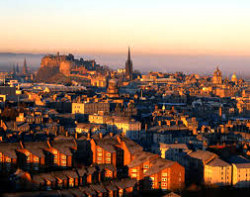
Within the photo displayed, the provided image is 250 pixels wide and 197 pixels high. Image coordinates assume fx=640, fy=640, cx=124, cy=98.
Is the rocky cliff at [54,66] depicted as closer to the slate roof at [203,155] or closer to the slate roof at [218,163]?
→ the slate roof at [203,155]

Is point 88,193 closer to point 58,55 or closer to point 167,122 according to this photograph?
point 167,122

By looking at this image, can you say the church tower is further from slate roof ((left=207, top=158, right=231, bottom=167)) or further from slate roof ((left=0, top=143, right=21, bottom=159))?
slate roof ((left=207, top=158, right=231, bottom=167))

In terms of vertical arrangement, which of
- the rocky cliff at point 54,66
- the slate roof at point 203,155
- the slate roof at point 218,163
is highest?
the slate roof at point 203,155

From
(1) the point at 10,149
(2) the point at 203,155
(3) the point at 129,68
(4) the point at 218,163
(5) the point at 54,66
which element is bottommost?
(5) the point at 54,66

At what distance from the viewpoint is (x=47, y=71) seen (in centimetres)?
16288

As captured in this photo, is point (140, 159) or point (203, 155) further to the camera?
point (203, 155)

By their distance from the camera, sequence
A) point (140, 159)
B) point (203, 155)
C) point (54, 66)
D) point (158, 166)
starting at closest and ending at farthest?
point (158, 166) < point (140, 159) < point (203, 155) < point (54, 66)

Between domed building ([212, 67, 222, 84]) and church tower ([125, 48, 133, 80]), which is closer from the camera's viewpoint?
domed building ([212, 67, 222, 84])

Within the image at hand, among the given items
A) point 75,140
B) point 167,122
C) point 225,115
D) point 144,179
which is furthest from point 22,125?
point 225,115

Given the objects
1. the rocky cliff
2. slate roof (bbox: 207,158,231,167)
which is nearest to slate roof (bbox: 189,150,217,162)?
slate roof (bbox: 207,158,231,167)

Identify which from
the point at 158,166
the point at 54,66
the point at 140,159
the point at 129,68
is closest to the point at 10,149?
the point at 140,159

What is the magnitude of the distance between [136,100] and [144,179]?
39494 millimetres

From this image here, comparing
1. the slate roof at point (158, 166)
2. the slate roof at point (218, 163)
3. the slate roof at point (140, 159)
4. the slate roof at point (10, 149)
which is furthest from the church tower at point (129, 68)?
the slate roof at point (158, 166)

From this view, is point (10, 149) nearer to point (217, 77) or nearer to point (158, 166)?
point (158, 166)
